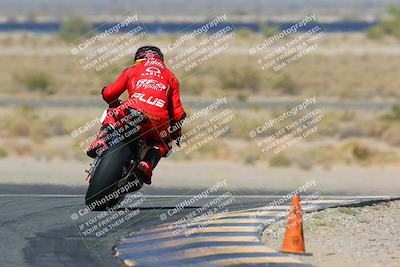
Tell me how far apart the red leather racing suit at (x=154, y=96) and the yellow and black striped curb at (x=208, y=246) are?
1229 millimetres

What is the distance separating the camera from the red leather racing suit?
13.4 m

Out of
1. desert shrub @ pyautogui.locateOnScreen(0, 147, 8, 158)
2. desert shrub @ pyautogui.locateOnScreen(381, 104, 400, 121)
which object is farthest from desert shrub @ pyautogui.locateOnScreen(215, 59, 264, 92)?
desert shrub @ pyautogui.locateOnScreen(0, 147, 8, 158)

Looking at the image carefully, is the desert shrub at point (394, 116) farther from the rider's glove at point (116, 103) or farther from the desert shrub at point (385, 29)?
the desert shrub at point (385, 29)

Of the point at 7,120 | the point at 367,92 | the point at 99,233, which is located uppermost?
the point at 7,120

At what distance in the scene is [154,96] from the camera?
13406 millimetres

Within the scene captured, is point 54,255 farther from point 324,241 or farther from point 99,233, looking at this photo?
point 324,241

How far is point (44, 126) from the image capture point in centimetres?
3288

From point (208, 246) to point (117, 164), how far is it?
6.82 ft

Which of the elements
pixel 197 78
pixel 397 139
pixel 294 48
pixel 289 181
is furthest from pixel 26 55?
pixel 289 181

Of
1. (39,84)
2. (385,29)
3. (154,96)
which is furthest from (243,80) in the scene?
(385,29)

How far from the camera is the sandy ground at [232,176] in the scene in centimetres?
1911

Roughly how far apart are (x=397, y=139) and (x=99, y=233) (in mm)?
20096

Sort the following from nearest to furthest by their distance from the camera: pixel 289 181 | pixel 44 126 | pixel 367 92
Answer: pixel 289 181, pixel 44 126, pixel 367 92

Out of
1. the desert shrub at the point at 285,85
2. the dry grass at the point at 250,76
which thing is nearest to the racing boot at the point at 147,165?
the dry grass at the point at 250,76
